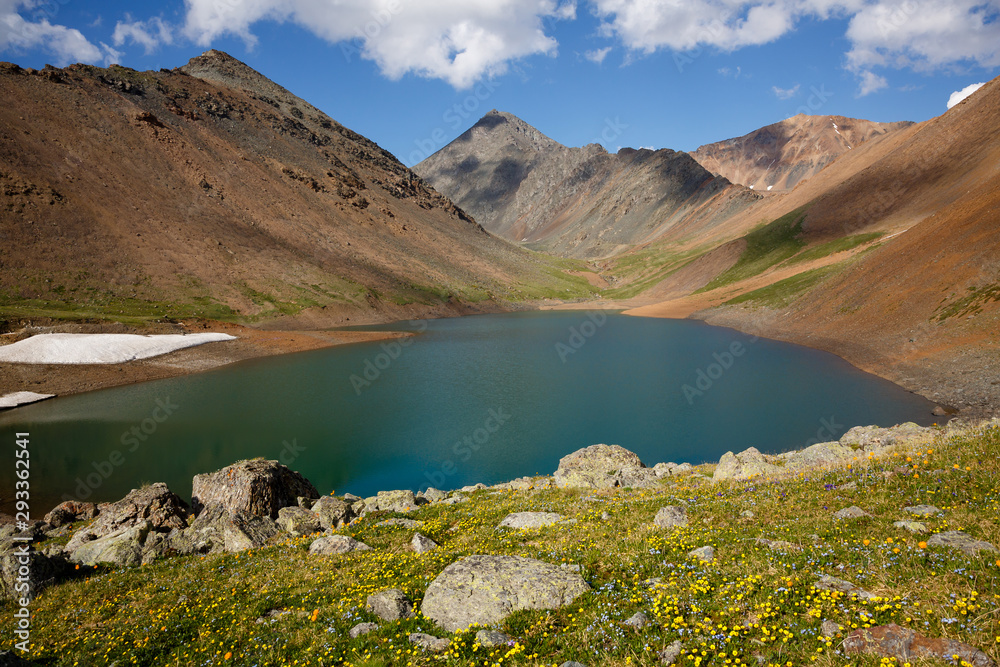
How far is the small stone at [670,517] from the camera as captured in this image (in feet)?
44.6

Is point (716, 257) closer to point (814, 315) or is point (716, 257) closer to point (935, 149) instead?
point (935, 149)

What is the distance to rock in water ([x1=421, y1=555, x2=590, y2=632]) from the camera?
9.88 meters

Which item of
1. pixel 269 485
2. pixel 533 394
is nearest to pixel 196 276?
pixel 533 394

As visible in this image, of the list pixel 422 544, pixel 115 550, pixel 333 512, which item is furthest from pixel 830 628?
pixel 115 550

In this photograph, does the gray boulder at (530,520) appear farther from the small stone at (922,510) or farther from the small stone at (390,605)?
the small stone at (922,510)

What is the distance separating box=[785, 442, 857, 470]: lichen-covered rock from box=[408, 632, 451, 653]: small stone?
53.3 ft

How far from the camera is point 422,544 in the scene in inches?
587

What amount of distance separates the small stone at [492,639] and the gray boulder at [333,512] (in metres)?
12.0

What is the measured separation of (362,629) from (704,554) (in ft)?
24.6

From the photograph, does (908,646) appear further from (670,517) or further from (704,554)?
(670,517)

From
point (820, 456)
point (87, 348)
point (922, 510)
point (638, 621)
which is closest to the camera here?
point (638, 621)

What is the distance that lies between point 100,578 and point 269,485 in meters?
8.41

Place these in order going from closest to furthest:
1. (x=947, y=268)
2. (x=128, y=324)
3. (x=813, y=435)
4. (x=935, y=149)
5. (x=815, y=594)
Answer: (x=815, y=594), (x=813, y=435), (x=947, y=268), (x=128, y=324), (x=935, y=149)

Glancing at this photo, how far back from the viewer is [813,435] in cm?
3488
